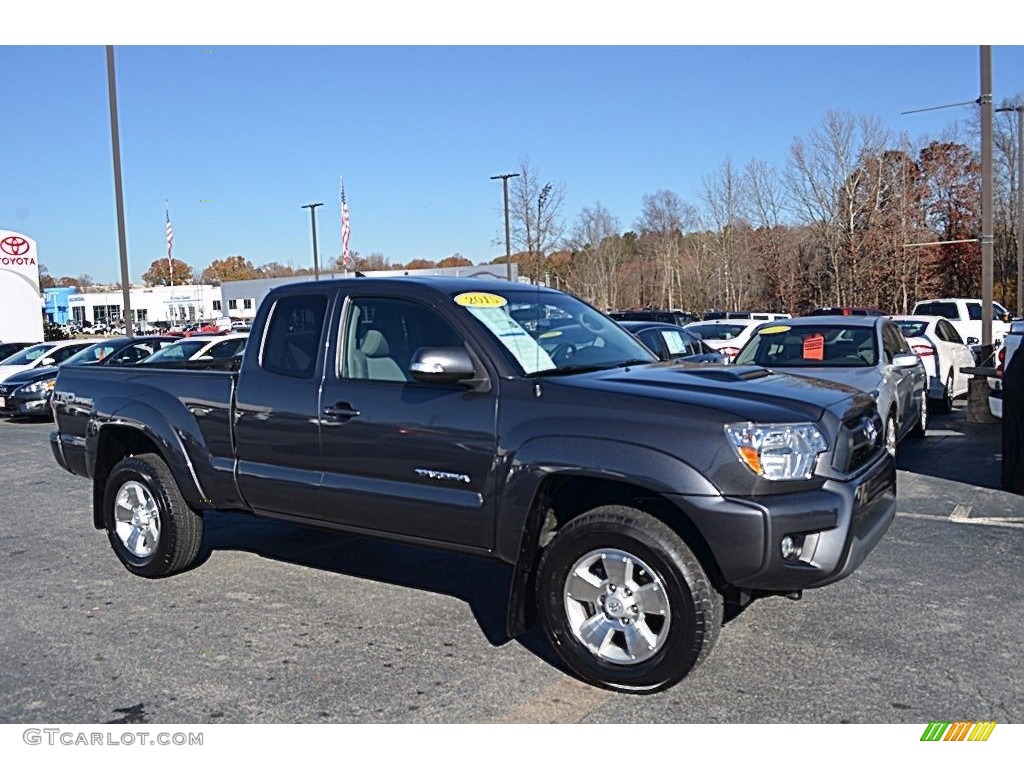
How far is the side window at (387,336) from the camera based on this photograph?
511cm

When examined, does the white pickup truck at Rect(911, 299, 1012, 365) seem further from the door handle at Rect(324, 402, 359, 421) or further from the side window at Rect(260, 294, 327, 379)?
the door handle at Rect(324, 402, 359, 421)

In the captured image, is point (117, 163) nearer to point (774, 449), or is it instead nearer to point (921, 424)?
point (921, 424)

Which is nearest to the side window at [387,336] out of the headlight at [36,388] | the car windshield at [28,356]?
the headlight at [36,388]

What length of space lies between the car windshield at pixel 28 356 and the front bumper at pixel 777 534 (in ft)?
64.1

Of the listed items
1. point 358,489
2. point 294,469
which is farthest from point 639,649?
point 294,469

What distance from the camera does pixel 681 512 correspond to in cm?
432

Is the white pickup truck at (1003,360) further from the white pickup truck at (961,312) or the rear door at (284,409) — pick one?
the white pickup truck at (961,312)

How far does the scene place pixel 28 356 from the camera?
67.6 ft

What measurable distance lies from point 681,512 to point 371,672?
167 centimetres

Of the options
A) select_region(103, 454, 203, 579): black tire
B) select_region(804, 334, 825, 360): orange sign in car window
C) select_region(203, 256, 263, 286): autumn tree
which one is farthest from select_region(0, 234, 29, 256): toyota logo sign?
select_region(203, 256, 263, 286): autumn tree

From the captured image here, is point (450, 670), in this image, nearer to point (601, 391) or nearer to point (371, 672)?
point (371, 672)

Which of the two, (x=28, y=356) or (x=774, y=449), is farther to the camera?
(x=28, y=356)

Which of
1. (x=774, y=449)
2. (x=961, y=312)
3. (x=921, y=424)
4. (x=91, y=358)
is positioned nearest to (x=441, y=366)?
(x=774, y=449)

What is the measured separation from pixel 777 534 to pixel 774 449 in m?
0.36
